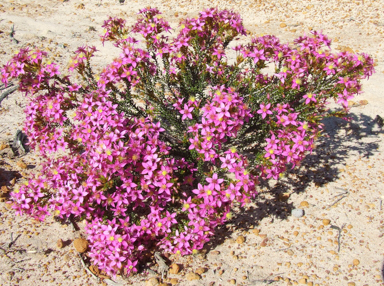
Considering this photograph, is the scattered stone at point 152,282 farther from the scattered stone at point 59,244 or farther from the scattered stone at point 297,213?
the scattered stone at point 297,213

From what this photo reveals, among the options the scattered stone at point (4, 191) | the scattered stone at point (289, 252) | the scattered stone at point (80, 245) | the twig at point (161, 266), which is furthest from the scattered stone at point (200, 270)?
the scattered stone at point (4, 191)

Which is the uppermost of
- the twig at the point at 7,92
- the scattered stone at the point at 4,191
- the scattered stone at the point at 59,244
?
the twig at the point at 7,92

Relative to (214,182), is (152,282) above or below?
below

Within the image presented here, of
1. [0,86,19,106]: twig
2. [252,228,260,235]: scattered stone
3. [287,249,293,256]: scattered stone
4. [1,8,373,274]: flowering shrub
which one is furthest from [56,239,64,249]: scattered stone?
[0,86,19,106]: twig

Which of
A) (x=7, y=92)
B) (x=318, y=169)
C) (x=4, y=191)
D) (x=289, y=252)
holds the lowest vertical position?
(x=289, y=252)

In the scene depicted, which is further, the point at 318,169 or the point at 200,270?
the point at 318,169

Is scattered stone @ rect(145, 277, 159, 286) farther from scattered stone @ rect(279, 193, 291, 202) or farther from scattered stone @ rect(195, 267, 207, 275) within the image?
scattered stone @ rect(279, 193, 291, 202)

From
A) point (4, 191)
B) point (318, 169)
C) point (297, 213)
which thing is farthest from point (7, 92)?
point (318, 169)

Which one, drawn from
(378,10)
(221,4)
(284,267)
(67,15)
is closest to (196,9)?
(221,4)

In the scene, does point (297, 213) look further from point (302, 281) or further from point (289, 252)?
point (302, 281)

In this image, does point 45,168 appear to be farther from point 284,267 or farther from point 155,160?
point 284,267
